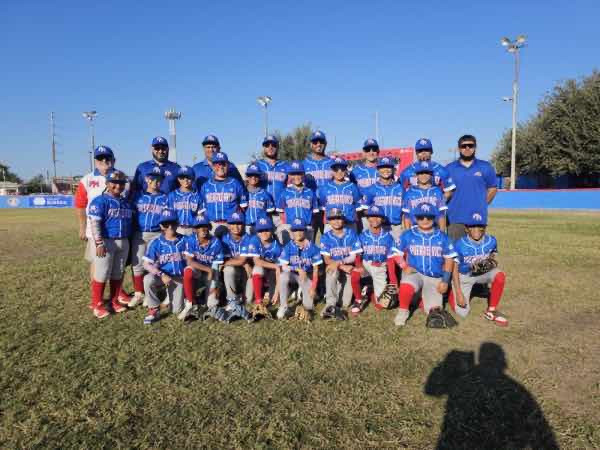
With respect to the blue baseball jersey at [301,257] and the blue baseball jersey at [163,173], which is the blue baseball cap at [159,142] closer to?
the blue baseball jersey at [163,173]

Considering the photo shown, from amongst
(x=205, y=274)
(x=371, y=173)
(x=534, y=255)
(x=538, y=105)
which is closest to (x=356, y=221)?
(x=371, y=173)

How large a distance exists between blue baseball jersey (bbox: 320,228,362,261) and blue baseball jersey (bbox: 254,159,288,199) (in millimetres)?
1279

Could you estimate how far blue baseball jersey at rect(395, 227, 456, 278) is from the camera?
200 inches

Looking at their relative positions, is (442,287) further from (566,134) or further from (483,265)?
(566,134)

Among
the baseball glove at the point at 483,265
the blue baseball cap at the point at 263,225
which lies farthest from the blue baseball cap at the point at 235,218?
the baseball glove at the point at 483,265

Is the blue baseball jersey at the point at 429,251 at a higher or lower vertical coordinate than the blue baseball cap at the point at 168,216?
lower

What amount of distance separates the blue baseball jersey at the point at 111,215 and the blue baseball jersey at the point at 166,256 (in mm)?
458

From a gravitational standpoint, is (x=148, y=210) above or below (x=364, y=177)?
below

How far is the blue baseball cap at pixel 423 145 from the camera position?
5777mm

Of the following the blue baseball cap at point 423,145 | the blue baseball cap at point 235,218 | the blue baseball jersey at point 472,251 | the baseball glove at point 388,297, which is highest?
the blue baseball cap at point 423,145

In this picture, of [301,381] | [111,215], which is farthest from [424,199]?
[111,215]

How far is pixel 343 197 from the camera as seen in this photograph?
583 cm

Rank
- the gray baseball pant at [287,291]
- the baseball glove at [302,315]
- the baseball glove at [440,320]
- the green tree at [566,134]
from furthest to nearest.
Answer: the green tree at [566,134] → the gray baseball pant at [287,291] → the baseball glove at [302,315] → the baseball glove at [440,320]

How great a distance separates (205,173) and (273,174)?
3.78ft
